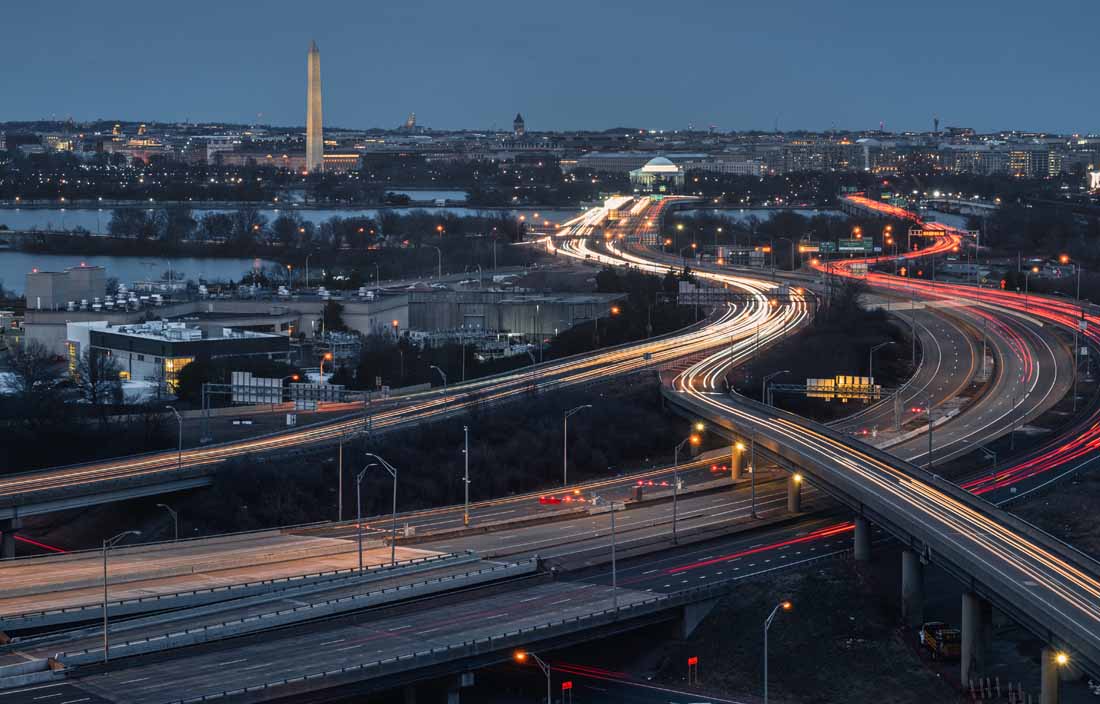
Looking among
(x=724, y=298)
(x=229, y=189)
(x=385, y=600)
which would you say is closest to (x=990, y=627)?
(x=385, y=600)

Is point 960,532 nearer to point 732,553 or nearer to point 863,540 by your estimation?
point 863,540

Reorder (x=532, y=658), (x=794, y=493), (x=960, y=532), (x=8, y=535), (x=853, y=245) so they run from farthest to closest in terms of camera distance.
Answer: (x=853, y=245), (x=794, y=493), (x=8, y=535), (x=960, y=532), (x=532, y=658)

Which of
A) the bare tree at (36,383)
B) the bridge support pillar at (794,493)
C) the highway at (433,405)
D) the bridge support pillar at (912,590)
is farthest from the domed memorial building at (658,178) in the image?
the bridge support pillar at (912,590)

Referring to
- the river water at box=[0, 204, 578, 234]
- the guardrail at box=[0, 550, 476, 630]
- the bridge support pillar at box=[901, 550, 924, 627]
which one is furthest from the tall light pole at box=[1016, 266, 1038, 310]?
the river water at box=[0, 204, 578, 234]

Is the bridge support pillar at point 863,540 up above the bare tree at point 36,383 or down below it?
below

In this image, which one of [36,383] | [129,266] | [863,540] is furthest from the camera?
[129,266]

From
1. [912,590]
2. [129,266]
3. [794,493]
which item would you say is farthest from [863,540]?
[129,266]

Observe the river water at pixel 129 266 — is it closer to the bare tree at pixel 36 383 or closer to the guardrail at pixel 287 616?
the bare tree at pixel 36 383
